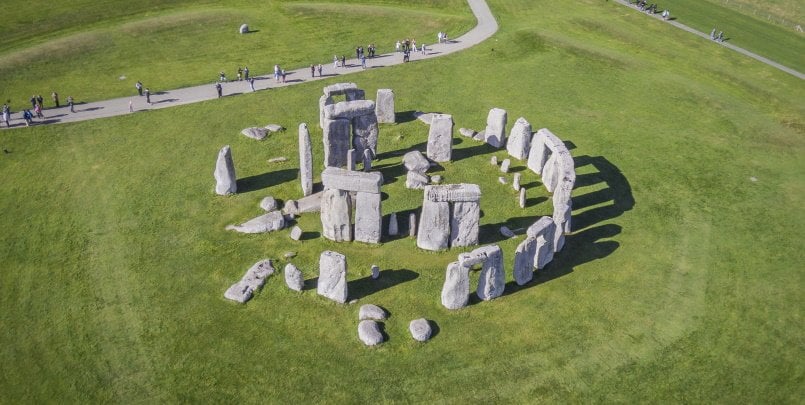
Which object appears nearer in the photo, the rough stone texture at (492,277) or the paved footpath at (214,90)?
the rough stone texture at (492,277)

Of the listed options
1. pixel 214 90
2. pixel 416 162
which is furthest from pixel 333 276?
pixel 214 90

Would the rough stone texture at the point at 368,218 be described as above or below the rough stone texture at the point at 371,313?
above

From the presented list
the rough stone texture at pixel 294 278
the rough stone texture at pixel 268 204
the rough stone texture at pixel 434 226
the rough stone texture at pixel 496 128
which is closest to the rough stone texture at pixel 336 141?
the rough stone texture at pixel 268 204

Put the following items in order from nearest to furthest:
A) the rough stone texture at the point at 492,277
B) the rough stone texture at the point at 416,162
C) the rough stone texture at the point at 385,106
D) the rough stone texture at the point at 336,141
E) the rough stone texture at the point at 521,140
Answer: the rough stone texture at the point at 492,277, the rough stone texture at the point at 336,141, the rough stone texture at the point at 416,162, the rough stone texture at the point at 521,140, the rough stone texture at the point at 385,106

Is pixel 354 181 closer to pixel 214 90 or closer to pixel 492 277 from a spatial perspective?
pixel 492 277

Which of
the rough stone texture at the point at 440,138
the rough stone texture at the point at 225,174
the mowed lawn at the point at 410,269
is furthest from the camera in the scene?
the rough stone texture at the point at 440,138

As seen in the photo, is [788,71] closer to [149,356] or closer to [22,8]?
[149,356]

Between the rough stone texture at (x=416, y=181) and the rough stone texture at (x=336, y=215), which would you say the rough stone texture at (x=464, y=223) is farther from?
the rough stone texture at (x=416, y=181)

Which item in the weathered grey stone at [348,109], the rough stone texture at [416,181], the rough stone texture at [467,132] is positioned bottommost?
the rough stone texture at [416,181]
